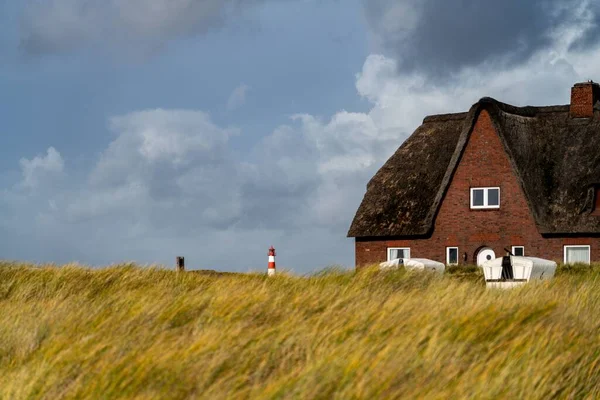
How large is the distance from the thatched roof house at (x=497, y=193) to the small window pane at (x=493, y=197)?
37mm

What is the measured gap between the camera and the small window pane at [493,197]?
33.3 m

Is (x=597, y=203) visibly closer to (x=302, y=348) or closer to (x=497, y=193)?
(x=497, y=193)

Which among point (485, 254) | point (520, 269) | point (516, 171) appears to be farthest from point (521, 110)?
point (520, 269)

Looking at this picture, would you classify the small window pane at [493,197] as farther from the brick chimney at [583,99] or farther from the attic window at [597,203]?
the brick chimney at [583,99]

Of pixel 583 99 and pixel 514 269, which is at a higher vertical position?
A: pixel 583 99

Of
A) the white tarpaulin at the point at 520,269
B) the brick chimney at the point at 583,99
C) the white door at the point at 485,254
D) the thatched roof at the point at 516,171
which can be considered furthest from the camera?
the brick chimney at the point at 583,99

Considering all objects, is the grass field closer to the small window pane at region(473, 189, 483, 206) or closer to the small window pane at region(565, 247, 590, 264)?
the small window pane at region(565, 247, 590, 264)

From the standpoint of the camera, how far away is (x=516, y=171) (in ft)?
108

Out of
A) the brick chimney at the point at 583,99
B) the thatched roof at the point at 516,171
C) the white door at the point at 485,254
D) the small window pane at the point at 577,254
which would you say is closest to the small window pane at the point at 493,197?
the thatched roof at the point at 516,171

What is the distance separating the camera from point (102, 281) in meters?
13.2

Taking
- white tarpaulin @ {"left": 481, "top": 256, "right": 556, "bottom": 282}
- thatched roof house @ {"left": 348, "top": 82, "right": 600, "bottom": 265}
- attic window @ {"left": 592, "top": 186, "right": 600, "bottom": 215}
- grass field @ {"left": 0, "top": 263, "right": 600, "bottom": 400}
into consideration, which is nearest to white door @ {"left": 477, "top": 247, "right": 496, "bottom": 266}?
thatched roof house @ {"left": 348, "top": 82, "right": 600, "bottom": 265}

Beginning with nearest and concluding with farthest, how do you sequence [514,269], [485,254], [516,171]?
[514,269]
[516,171]
[485,254]

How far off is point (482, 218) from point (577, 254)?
3.61 metres

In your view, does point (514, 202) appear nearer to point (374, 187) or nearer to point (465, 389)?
point (374, 187)
